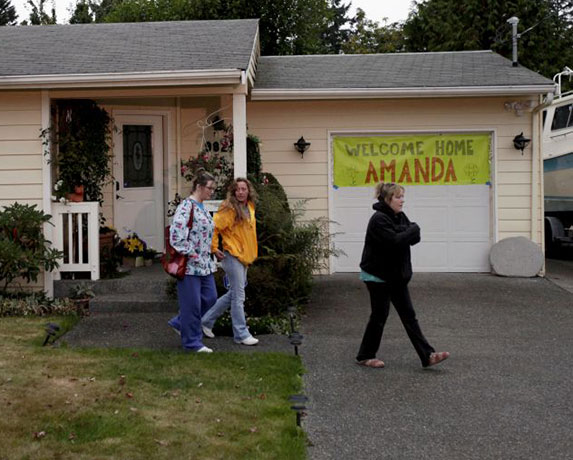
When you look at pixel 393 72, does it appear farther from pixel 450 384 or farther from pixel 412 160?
pixel 450 384

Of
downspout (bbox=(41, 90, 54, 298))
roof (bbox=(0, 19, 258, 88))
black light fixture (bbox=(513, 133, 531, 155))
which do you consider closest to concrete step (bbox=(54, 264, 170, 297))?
downspout (bbox=(41, 90, 54, 298))

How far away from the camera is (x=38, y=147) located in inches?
352

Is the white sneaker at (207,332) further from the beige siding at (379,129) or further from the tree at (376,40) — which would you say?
the tree at (376,40)

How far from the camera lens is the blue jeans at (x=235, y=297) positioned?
6.71 metres

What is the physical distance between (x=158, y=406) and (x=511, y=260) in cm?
741

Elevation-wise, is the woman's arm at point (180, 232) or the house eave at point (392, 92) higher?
the house eave at point (392, 92)

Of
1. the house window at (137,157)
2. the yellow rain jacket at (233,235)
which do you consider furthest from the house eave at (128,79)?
the house window at (137,157)

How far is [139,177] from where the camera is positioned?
1114 cm

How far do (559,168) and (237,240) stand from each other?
9.43m

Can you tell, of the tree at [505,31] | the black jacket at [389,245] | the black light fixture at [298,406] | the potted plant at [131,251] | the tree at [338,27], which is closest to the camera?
the black light fixture at [298,406]

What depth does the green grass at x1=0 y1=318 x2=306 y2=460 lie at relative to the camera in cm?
426

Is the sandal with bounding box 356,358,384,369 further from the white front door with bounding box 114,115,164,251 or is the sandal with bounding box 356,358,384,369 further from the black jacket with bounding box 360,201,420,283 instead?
the white front door with bounding box 114,115,164,251

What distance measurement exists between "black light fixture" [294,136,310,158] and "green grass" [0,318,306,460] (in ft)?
17.6

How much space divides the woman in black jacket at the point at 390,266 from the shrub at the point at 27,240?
4.29 metres
